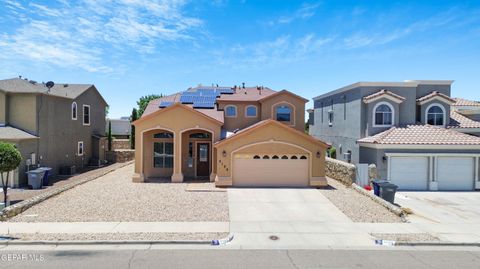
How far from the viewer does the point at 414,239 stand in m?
9.31

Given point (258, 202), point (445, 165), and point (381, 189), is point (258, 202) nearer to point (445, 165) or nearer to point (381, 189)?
point (381, 189)

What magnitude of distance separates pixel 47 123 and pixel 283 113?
16.5 meters

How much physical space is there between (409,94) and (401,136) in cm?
418

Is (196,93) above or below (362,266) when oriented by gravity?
above

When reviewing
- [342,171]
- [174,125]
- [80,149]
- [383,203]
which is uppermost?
[174,125]

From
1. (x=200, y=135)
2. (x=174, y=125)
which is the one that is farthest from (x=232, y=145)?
(x=174, y=125)

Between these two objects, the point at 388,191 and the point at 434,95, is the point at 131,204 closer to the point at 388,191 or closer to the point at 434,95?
the point at 388,191

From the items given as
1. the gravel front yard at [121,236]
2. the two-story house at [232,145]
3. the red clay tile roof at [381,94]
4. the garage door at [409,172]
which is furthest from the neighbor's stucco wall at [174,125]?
the garage door at [409,172]

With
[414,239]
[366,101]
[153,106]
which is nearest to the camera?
[414,239]

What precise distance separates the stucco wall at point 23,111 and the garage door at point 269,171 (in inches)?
527

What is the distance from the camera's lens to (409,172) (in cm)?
1738

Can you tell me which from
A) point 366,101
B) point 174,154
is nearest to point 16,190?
point 174,154

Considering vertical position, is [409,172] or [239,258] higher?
[409,172]

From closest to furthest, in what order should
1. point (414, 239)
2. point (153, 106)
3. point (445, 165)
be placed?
point (414, 239)
point (445, 165)
point (153, 106)
